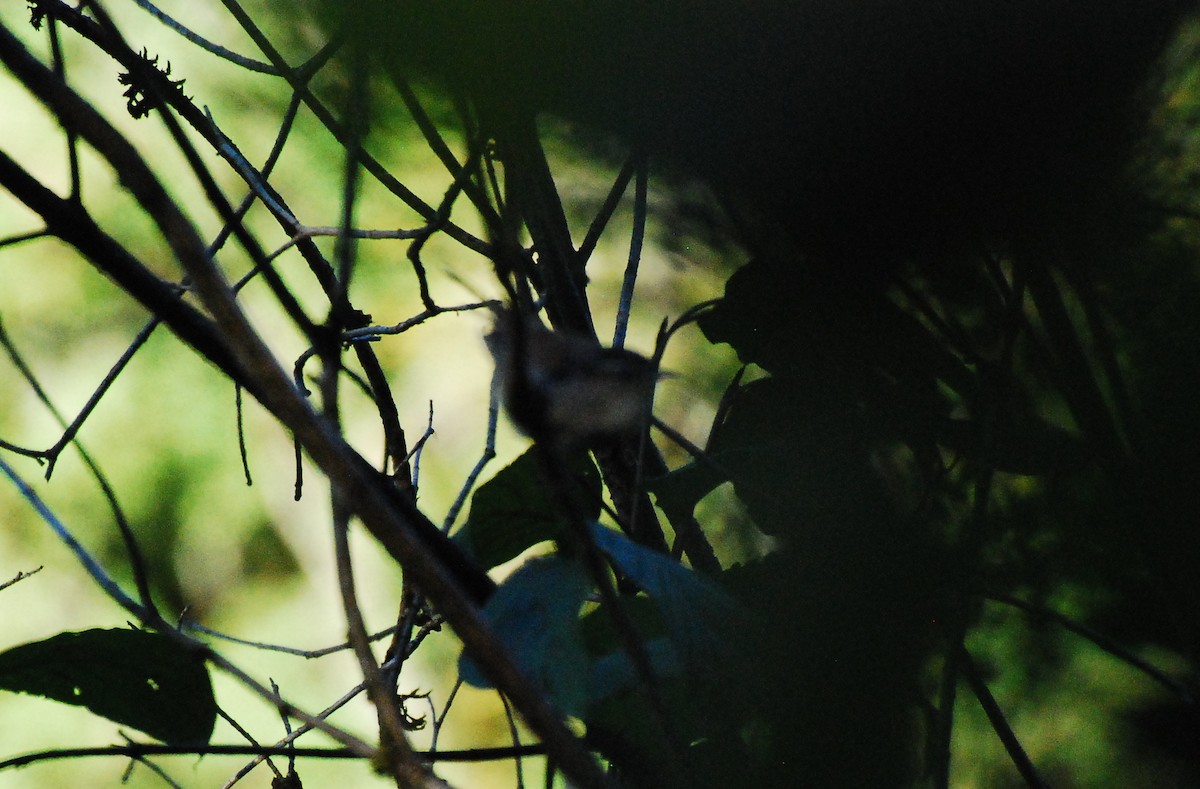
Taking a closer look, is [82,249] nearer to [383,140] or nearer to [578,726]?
[383,140]

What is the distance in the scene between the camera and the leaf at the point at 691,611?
13.3 inches

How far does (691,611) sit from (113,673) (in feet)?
0.82

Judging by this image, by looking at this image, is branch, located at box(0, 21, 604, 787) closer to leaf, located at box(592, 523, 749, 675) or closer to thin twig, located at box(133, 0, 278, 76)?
leaf, located at box(592, 523, 749, 675)

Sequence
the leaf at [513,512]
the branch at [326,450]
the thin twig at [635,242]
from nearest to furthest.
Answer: the branch at [326,450] → the thin twig at [635,242] → the leaf at [513,512]

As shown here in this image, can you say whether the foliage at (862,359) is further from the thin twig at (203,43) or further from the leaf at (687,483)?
the thin twig at (203,43)

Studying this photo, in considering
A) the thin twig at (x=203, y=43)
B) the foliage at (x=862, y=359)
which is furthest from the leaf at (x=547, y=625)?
the thin twig at (x=203, y=43)

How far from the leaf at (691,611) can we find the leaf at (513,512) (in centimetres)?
15

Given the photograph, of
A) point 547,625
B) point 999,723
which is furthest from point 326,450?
point 999,723

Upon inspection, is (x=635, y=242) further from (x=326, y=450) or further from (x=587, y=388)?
(x=326, y=450)

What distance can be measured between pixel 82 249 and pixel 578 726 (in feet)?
1.01

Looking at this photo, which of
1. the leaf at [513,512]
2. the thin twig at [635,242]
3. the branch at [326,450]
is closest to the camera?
the branch at [326,450]

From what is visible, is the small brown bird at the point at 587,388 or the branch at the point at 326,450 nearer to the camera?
the branch at the point at 326,450

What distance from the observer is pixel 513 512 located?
0.50 meters

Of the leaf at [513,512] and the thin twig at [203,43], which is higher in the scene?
the thin twig at [203,43]
